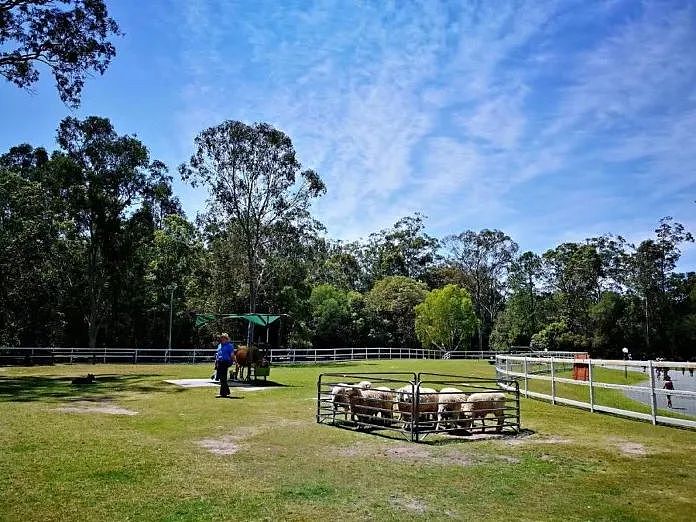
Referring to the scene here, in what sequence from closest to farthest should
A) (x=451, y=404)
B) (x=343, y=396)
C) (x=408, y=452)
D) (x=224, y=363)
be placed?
(x=408, y=452), (x=451, y=404), (x=343, y=396), (x=224, y=363)

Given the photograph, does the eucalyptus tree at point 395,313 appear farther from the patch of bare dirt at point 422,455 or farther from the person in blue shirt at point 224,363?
the patch of bare dirt at point 422,455

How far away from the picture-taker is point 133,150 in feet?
139

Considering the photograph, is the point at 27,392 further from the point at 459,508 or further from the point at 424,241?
the point at 424,241

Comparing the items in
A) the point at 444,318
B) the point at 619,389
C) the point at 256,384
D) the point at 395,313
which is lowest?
the point at 256,384

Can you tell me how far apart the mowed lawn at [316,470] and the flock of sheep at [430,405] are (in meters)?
0.73

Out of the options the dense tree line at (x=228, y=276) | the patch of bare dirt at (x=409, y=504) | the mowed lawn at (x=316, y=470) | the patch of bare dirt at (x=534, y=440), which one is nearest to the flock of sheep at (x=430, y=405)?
the patch of bare dirt at (x=534, y=440)

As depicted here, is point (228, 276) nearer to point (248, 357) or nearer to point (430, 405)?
point (248, 357)

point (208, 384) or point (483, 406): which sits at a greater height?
point (483, 406)

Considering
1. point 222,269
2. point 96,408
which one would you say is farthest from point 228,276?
point 96,408

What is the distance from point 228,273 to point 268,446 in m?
39.1

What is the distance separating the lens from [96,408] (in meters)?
14.0

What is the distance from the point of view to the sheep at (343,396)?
12016 mm

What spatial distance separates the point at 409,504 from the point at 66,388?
16118 millimetres

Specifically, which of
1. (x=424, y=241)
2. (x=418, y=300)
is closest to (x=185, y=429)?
(x=418, y=300)
